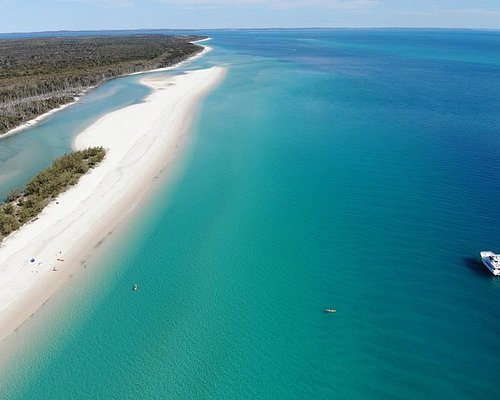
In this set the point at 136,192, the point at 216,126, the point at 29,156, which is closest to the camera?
the point at 136,192

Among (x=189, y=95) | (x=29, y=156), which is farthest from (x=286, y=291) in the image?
(x=189, y=95)

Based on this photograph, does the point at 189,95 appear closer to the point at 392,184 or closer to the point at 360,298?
the point at 392,184

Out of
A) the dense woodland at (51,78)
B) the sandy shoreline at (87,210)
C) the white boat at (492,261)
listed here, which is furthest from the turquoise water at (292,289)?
the dense woodland at (51,78)

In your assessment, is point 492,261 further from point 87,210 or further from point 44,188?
point 44,188

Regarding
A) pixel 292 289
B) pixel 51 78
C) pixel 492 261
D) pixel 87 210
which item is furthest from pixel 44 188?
pixel 51 78

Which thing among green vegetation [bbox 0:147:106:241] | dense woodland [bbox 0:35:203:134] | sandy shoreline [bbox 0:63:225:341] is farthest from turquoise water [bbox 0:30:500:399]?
dense woodland [bbox 0:35:203:134]

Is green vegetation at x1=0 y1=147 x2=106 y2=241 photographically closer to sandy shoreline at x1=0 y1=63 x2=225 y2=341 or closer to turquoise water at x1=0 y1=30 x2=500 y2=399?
sandy shoreline at x1=0 y1=63 x2=225 y2=341
